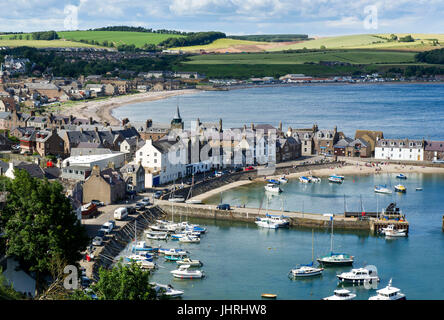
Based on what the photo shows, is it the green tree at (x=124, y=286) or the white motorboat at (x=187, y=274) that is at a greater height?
the green tree at (x=124, y=286)

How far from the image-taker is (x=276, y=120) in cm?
9306

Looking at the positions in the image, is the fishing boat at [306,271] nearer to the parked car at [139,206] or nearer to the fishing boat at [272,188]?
the parked car at [139,206]

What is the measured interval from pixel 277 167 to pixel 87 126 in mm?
18449

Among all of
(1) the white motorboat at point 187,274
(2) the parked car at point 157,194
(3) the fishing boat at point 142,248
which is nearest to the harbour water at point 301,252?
(1) the white motorboat at point 187,274

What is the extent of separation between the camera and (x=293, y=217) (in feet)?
117

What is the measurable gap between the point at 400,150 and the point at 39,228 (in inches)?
1649

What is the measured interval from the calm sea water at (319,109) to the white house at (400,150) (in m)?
17.7

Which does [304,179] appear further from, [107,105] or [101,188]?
[107,105]

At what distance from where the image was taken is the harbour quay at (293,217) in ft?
114

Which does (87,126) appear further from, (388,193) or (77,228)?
(77,228)

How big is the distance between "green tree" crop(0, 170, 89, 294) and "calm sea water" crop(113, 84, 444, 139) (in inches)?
2185

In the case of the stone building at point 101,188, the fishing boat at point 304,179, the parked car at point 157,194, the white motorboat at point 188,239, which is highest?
the stone building at point 101,188

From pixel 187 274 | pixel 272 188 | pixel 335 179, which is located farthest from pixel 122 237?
pixel 335 179

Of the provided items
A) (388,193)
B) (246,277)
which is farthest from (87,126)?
(246,277)
